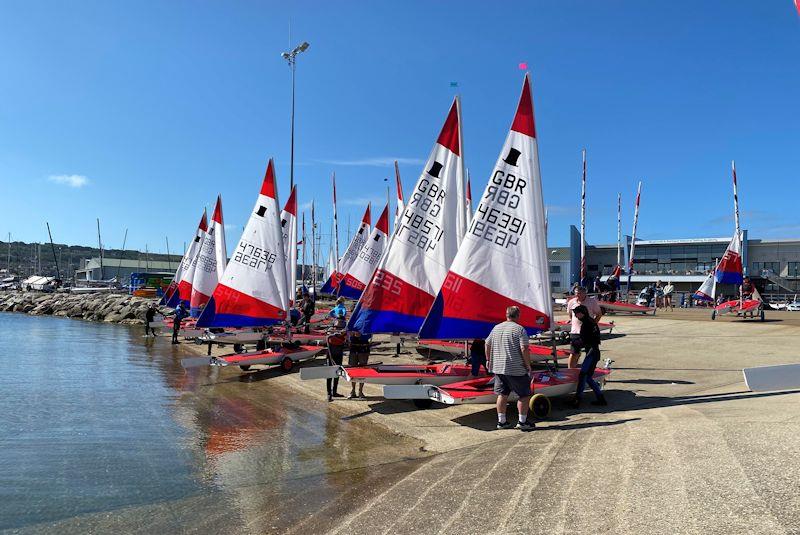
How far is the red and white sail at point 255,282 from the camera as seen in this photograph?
15539 millimetres

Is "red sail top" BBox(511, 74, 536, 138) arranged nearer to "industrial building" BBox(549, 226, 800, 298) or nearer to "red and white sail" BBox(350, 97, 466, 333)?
"red and white sail" BBox(350, 97, 466, 333)

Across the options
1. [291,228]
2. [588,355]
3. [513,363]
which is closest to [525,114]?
[588,355]

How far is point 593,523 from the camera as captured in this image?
4188mm

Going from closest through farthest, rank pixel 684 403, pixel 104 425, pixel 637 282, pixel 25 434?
1. pixel 684 403
2. pixel 25 434
3. pixel 104 425
4. pixel 637 282

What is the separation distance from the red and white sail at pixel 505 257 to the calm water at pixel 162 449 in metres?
2.47

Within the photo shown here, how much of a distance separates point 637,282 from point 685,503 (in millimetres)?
57492

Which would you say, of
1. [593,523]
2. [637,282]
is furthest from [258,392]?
[637,282]

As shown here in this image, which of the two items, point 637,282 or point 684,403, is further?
point 637,282

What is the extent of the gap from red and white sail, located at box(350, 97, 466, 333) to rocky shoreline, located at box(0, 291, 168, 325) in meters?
30.7

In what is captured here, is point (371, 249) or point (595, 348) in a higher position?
point (371, 249)

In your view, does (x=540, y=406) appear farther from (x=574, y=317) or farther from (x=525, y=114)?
(x=525, y=114)

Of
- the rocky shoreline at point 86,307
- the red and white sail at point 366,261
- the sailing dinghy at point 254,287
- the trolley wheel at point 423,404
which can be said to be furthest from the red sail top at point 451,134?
the rocky shoreline at point 86,307

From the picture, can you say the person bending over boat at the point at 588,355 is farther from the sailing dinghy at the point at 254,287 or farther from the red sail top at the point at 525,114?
the sailing dinghy at the point at 254,287

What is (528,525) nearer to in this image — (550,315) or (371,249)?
(550,315)
